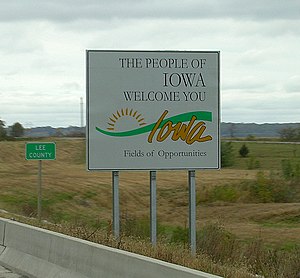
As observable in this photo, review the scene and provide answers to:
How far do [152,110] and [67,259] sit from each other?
6.74 metres

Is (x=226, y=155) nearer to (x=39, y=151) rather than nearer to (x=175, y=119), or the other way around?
(x=39, y=151)

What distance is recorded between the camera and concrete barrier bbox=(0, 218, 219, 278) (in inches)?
384

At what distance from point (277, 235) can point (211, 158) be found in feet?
37.8

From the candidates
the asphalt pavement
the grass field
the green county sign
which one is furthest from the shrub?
the asphalt pavement

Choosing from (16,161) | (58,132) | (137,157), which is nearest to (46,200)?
(137,157)

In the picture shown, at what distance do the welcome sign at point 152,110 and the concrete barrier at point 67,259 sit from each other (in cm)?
330

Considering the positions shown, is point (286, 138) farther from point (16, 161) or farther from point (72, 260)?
point (72, 260)

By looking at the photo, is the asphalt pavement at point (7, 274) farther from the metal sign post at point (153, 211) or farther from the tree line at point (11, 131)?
the tree line at point (11, 131)

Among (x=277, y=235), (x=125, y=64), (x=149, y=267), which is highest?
(x=125, y=64)

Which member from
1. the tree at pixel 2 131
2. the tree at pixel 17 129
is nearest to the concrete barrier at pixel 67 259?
the tree at pixel 2 131

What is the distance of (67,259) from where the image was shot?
1241 cm

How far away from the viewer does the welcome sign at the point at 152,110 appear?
18359mm

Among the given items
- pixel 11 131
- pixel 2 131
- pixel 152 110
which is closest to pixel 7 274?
pixel 152 110

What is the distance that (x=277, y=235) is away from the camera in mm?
29656
